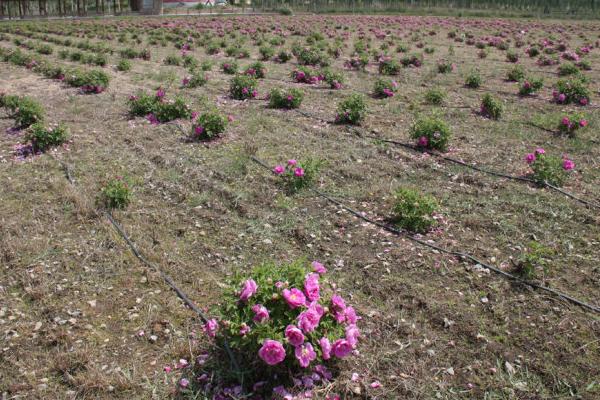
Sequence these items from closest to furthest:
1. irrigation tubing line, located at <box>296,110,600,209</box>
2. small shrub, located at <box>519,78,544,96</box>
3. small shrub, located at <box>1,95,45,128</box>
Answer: irrigation tubing line, located at <box>296,110,600,209</box> → small shrub, located at <box>1,95,45,128</box> → small shrub, located at <box>519,78,544,96</box>

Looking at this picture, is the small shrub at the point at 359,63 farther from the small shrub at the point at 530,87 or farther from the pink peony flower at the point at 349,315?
the pink peony flower at the point at 349,315

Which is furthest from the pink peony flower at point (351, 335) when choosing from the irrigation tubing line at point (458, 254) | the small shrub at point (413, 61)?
the small shrub at point (413, 61)

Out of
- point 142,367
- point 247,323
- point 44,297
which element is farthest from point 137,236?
point 247,323

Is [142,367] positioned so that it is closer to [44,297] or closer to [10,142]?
[44,297]

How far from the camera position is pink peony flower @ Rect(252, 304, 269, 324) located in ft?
9.84

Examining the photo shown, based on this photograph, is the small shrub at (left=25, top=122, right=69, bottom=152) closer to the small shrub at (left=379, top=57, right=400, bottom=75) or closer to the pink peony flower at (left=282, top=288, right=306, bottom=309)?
the pink peony flower at (left=282, top=288, right=306, bottom=309)

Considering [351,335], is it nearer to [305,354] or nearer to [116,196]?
[305,354]

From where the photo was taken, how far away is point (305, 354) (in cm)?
297

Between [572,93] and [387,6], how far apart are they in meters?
40.8

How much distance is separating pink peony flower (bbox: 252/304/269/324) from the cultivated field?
0.40 m

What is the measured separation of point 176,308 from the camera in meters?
4.14

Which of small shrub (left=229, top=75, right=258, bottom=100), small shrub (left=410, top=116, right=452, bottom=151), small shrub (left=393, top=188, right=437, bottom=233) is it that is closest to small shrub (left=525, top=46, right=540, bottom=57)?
small shrub (left=229, top=75, right=258, bottom=100)

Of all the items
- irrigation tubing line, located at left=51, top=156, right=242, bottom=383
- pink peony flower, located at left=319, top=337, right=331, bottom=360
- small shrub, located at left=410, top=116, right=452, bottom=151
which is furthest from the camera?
small shrub, located at left=410, top=116, right=452, bottom=151

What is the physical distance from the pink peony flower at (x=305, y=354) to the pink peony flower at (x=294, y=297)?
0.25 meters
